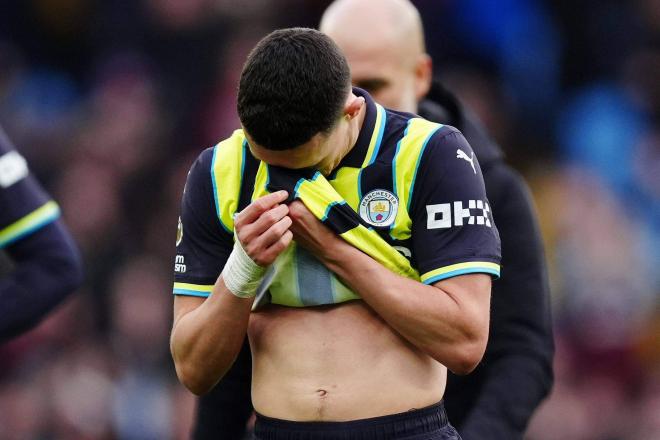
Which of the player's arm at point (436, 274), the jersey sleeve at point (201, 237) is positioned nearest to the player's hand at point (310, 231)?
the player's arm at point (436, 274)

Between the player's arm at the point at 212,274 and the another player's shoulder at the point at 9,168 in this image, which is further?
the another player's shoulder at the point at 9,168

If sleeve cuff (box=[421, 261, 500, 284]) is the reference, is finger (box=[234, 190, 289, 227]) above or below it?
above

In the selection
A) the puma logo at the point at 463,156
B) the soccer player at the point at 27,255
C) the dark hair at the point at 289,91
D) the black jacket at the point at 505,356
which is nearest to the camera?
the dark hair at the point at 289,91

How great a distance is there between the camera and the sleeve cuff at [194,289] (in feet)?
9.54

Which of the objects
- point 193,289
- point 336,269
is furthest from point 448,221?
point 193,289

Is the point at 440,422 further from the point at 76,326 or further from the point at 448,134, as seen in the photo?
the point at 76,326

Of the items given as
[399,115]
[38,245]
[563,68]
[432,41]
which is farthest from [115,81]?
[399,115]

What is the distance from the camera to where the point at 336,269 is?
277 cm

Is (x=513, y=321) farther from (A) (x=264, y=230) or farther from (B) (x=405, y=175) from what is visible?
(A) (x=264, y=230)

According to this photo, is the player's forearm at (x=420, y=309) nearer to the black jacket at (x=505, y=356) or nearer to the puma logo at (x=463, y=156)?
the puma logo at (x=463, y=156)

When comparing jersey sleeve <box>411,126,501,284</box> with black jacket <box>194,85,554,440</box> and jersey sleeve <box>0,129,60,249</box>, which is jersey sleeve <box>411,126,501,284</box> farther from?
jersey sleeve <box>0,129,60,249</box>

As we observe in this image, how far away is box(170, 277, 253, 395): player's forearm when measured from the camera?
2771 mm

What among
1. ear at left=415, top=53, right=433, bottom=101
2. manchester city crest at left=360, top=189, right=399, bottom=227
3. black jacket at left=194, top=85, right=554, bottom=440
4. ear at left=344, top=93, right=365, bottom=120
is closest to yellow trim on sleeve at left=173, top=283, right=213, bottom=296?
manchester city crest at left=360, top=189, right=399, bottom=227

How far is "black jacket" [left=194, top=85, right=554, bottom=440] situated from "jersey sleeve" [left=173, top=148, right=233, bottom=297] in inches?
30.2
